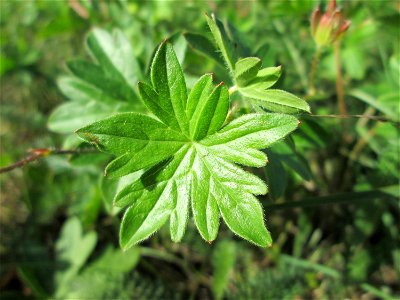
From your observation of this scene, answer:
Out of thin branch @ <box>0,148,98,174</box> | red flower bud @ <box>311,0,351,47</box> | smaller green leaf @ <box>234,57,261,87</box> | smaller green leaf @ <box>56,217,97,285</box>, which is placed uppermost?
thin branch @ <box>0,148,98,174</box>

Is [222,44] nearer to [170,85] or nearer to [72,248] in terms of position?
[170,85]

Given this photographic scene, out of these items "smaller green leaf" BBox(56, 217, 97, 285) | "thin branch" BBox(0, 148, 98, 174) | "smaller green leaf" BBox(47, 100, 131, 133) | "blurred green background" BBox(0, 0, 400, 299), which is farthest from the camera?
"smaller green leaf" BBox(56, 217, 97, 285)

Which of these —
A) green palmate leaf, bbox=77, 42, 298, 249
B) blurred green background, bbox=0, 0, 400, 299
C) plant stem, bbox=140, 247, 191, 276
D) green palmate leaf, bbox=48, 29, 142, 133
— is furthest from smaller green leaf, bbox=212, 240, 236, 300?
green palmate leaf, bbox=77, 42, 298, 249

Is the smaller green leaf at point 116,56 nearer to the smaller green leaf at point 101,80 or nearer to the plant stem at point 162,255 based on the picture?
the smaller green leaf at point 101,80

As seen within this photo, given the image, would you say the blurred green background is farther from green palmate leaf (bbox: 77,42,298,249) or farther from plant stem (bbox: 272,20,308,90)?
green palmate leaf (bbox: 77,42,298,249)

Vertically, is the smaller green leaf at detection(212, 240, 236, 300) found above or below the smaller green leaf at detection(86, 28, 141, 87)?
below

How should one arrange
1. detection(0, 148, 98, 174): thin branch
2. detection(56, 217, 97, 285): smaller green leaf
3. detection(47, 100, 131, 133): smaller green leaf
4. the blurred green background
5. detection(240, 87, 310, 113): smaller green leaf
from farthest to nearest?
detection(56, 217, 97, 285): smaller green leaf → the blurred green background → detection(47, 100, 131, 133): smaller green leaf → detection(0, 148, 98, 174): thin branch → detection(240, 87, 310, 113): smaller green leaf

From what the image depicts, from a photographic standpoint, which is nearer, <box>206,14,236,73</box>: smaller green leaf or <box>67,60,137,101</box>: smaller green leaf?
<box>206,14,236,73</box>: smaller green leaf

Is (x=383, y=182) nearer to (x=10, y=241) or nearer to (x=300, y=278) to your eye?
(x=300, y=278)
